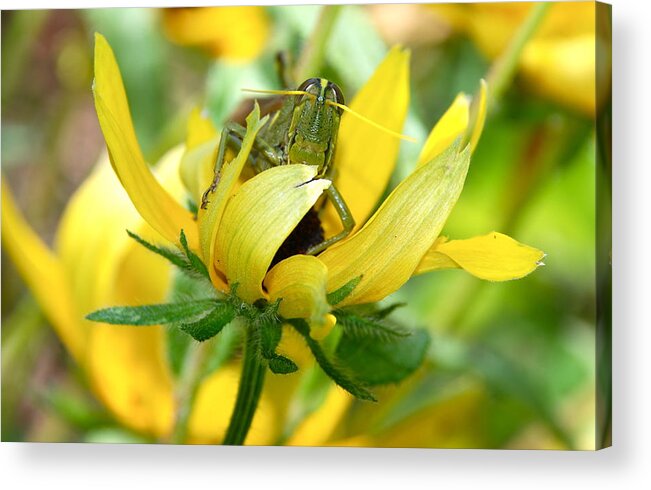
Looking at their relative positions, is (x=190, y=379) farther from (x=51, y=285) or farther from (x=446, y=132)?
(x=446, y=132)

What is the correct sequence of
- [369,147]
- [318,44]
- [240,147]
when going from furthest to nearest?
[318,44] < [369,147] < [240,147]

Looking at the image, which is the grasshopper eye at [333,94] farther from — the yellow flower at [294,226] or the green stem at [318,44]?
the green stem at [318,44]

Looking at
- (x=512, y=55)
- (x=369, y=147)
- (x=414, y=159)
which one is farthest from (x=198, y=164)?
(x=512, y=55)

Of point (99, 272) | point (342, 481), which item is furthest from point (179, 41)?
point (342, 481)

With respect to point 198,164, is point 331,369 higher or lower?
lower

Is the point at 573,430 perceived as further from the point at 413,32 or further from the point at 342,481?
the point at 413,32

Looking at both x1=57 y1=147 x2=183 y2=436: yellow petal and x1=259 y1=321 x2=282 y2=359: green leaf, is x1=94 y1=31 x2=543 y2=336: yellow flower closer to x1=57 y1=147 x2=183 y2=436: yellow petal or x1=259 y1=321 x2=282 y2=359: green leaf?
x1=259 y1=321 x2=282 y2=359: green leaf
